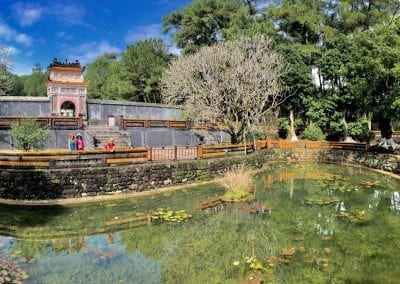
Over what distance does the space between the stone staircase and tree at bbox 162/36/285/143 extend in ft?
16.1

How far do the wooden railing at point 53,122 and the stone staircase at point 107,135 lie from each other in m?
1.15

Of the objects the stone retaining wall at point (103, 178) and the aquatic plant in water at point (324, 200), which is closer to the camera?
the stone retaining wall at point (103, 178)

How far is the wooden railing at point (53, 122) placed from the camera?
2448 centimetres

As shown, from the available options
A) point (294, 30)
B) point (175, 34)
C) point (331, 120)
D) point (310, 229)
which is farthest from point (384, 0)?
point (310, 229)

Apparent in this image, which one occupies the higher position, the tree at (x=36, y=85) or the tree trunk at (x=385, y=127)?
the tree at (x=36, y=85)

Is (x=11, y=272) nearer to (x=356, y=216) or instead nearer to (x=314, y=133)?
(x=356, y=216)

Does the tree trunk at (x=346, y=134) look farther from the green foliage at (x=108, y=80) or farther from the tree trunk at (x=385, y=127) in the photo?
the green foliage at (x=108, y=80)

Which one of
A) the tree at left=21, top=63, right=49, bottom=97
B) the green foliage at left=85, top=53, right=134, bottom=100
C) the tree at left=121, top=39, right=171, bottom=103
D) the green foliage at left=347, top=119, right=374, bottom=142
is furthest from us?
the tree at left=21, top=63, right=49, bottom=97

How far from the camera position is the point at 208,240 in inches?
462

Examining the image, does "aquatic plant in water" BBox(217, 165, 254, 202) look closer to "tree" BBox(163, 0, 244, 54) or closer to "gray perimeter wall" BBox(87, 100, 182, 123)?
"gray perimeter wall" BBox(87, 100, 182, 123)

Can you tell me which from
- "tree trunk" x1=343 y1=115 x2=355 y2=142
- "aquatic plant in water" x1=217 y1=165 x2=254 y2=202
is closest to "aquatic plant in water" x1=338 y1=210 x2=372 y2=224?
"aquatic plant in water" x1=217 y1=165 x2=254 y2=202

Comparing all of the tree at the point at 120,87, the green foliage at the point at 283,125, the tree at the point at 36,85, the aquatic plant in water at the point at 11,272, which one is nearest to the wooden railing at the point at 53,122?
the aquatic plant in water at the point at 11,272

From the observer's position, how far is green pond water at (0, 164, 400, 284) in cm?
914

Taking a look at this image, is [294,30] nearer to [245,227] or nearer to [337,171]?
[337,171]
